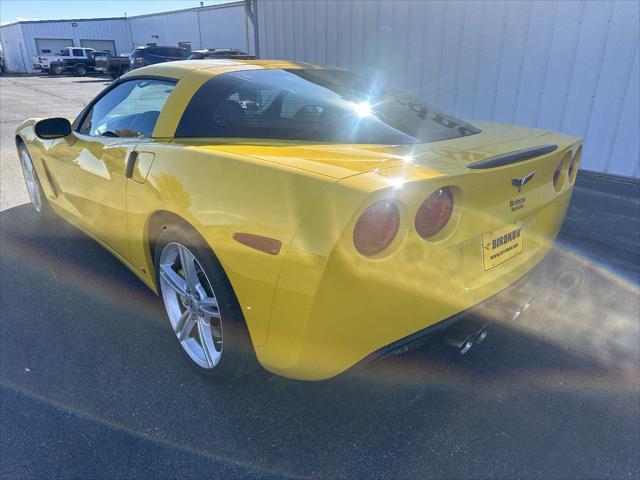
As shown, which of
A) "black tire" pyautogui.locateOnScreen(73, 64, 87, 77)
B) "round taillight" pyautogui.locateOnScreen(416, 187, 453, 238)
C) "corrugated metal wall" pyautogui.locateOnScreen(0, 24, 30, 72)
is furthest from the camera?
"corrugated metal wall" pyautogui.locateOnScreen(0, 24, 30, 72)

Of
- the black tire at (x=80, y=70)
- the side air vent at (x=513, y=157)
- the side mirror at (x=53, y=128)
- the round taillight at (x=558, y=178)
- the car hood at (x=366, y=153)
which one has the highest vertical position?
the car hood at (x=366, y=153)

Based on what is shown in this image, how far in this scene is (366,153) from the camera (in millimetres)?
1844

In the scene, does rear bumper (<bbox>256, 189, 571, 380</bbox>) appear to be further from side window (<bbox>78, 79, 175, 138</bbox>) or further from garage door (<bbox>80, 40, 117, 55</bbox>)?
garage door (<bbox>80, 40, 117, 55</bbox>)

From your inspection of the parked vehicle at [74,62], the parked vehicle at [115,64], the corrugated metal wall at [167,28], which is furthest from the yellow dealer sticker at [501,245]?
the parked vehicle at [74,62]

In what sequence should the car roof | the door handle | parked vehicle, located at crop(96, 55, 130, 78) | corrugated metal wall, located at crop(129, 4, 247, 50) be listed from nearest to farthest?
the door handle, the car roof, corrugated metal wall, located at crop(129, 4, 247, 50), parked vehicle, located at crop(96, 55, 130, 78)

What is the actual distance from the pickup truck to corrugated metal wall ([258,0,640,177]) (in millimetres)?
29093

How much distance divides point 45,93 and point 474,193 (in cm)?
2170

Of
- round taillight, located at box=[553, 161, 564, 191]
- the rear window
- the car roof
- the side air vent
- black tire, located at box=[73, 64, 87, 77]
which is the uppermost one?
the car roof

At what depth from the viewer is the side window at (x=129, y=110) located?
2535 mm

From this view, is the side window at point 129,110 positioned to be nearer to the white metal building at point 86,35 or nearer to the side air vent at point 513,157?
the side air vent at point 513,157

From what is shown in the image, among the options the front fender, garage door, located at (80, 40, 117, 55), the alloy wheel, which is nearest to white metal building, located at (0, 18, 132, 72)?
garage door, located at (80, 40, 117, 55)

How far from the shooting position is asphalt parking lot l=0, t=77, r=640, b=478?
1.83 meters

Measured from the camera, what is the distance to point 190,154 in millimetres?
1990

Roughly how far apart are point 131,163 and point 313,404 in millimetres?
1491
